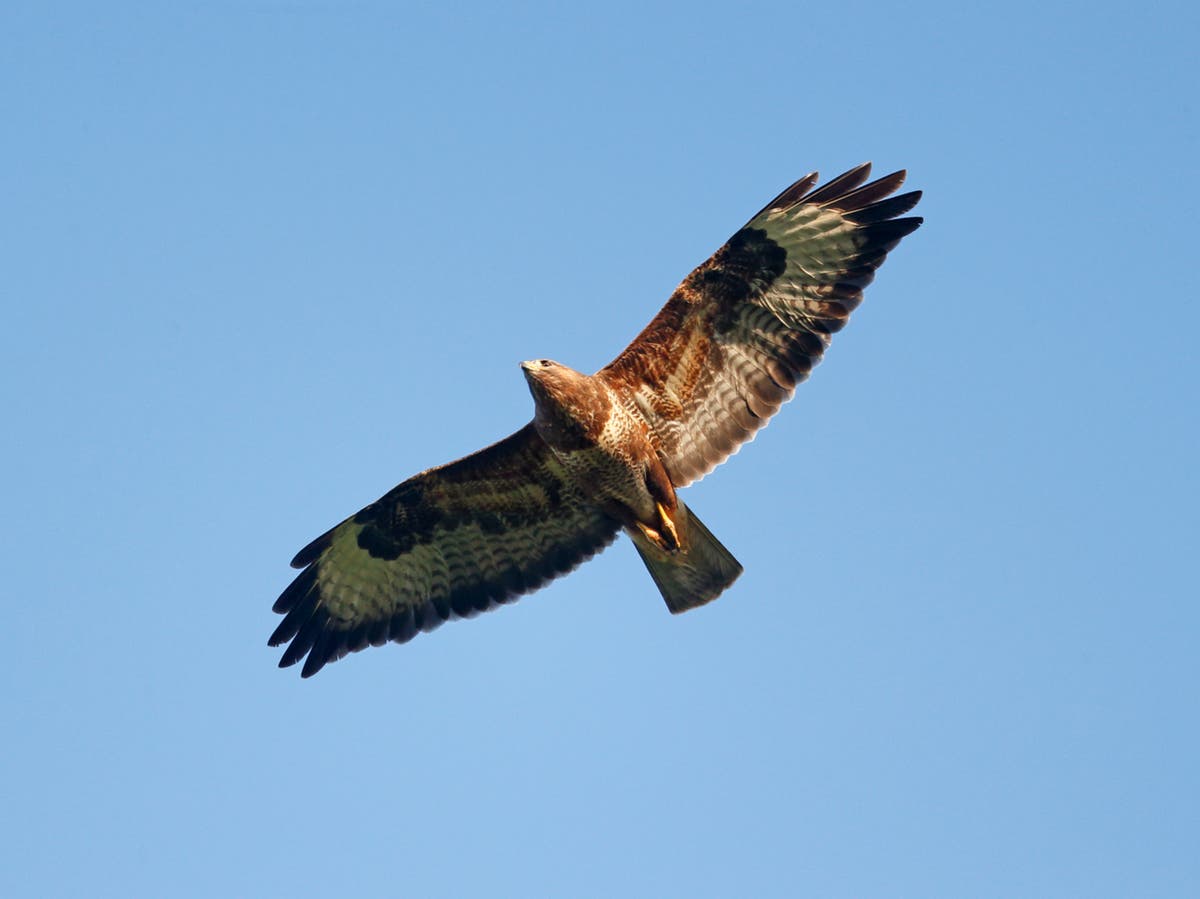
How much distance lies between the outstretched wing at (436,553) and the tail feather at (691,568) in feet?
1.84

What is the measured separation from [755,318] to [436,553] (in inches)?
131

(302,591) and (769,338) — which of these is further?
(302,591)

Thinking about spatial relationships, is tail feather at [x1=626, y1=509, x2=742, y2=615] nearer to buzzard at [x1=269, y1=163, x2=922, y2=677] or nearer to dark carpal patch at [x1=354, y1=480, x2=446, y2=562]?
buzzard at [x1=269, y1=163, x2=922, y2=677]

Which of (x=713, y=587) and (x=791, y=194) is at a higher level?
(x=791, y=194)

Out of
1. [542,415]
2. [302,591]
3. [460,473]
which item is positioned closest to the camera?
[542,415]

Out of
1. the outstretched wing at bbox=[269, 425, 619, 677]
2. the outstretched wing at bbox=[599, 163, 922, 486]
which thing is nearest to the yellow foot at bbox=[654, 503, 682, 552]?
the outstretched wing at bbox=[599, 163, 922, 486]

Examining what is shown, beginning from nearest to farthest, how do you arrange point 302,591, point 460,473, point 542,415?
point 542,415 < point 460,473 < point 302,591

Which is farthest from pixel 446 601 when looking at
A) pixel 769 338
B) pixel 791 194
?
pixel 791 194

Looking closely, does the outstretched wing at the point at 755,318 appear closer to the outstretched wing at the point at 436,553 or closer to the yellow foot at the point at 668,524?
the yellow foot at the point at 668,524

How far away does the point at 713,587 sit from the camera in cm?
1265

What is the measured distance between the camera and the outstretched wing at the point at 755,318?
40.7 ft

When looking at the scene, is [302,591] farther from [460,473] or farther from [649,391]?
[649,391]

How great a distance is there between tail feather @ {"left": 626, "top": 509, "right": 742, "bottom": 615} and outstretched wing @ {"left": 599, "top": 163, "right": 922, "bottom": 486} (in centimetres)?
47

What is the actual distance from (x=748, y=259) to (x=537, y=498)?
8.38ft
